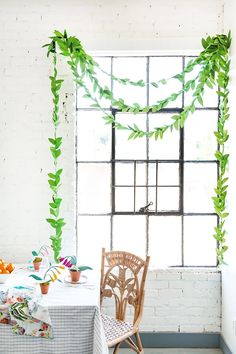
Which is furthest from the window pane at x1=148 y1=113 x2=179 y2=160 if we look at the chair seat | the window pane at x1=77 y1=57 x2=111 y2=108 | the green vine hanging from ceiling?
the chair seat

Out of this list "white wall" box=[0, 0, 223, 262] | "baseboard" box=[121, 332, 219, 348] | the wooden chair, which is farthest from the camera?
"baseboard" box=[121, 332, 219, 348]

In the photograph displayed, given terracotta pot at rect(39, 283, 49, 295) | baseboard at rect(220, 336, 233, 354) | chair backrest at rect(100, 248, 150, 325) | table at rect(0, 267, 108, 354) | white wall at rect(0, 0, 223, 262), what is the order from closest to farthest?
1. table at rect(0, 267, 108, 354)
2. terracotta pot at rect(39, 283, 49, 295)
3. chair backrest at rect(100, 248, 150, 325)
4. baseboard at rect(220, 336, 233, 354)
5. white wall at rect(0, 0, 223, 262)

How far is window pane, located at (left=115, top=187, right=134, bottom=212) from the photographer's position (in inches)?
151

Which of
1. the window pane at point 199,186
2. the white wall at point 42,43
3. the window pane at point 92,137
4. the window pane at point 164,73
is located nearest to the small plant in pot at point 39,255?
the white wall at point 42,43

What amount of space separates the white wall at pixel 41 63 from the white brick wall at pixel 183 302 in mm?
947

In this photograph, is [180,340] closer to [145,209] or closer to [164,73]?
[145,209]

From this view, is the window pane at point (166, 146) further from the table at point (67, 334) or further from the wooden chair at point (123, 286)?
the table at point (67, 334)

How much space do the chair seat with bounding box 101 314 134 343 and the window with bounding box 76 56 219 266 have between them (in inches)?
28.8

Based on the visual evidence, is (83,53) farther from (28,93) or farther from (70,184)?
(70,184)

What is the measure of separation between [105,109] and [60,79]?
447 millimetres

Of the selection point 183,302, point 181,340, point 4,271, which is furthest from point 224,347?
point 4,271

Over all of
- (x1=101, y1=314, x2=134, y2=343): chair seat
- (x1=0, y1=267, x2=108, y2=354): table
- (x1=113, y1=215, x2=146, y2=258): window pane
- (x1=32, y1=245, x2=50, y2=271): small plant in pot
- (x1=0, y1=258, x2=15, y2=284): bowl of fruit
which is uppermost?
(x1=113, y1=215, x2=146, y2=258): window pane

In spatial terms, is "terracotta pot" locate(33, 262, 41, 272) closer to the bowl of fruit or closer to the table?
the bowl of fruit

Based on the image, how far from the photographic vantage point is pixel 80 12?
144 inches
